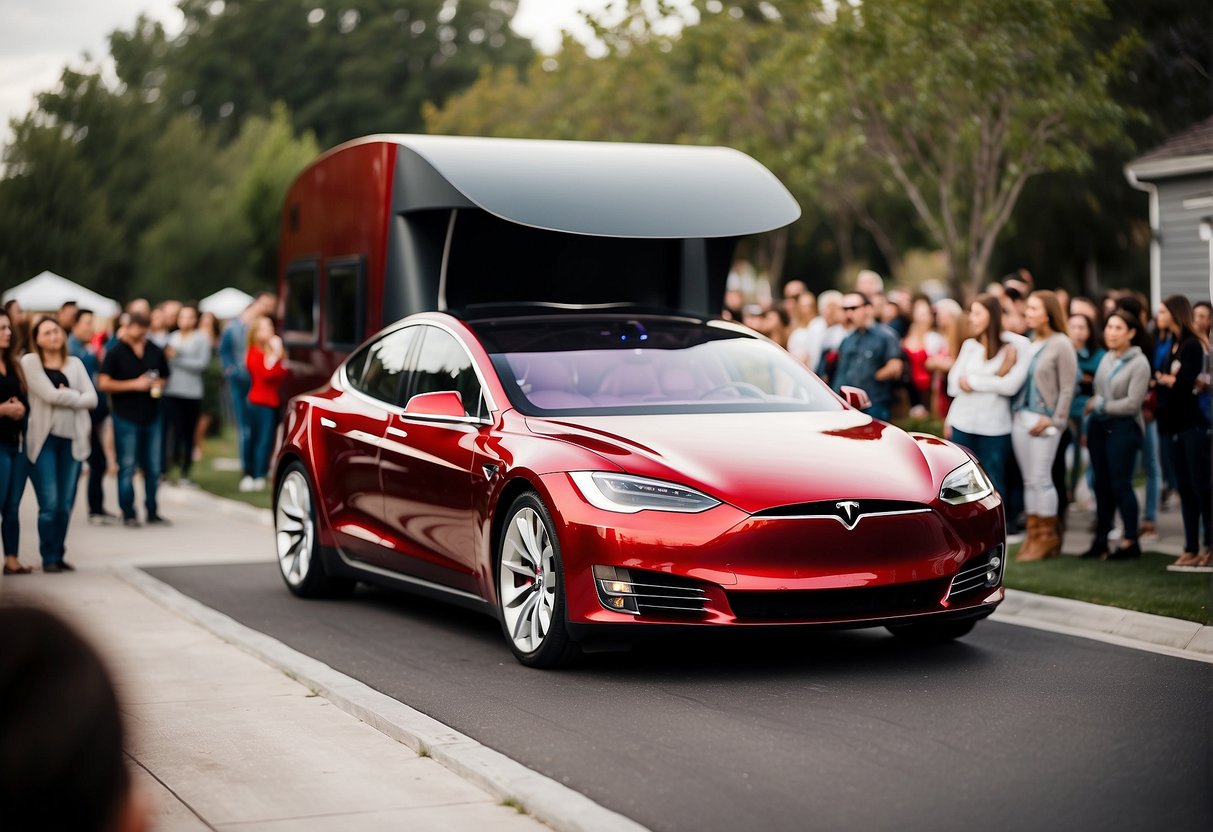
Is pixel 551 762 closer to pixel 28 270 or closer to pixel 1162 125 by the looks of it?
pixel 1162 125

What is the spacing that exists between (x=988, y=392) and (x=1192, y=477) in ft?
4.86

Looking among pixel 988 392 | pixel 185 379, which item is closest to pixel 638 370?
pixel 988 392

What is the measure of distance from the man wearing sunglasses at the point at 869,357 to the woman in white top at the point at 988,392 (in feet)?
6.31

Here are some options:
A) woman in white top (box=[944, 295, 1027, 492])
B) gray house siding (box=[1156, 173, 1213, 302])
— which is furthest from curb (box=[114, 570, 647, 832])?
gray house siding (box=[1156, 173, 1213, 302])

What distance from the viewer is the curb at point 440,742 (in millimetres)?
5180

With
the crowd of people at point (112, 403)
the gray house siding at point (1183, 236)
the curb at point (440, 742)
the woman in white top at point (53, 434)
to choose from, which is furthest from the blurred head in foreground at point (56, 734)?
the gray house siding at point (1183, 236)

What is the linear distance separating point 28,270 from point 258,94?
49.4 ft

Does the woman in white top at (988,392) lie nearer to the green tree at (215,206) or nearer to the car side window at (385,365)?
the car side window at (385,365)

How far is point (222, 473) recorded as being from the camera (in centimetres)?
2147

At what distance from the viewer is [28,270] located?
59969 mm

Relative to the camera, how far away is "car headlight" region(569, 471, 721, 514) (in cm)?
727

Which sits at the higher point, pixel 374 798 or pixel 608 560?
pixel 608 560

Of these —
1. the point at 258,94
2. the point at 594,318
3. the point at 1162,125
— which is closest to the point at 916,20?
the point at 1162,125

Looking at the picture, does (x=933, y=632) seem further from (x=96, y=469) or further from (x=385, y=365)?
(x=96, y=469)
